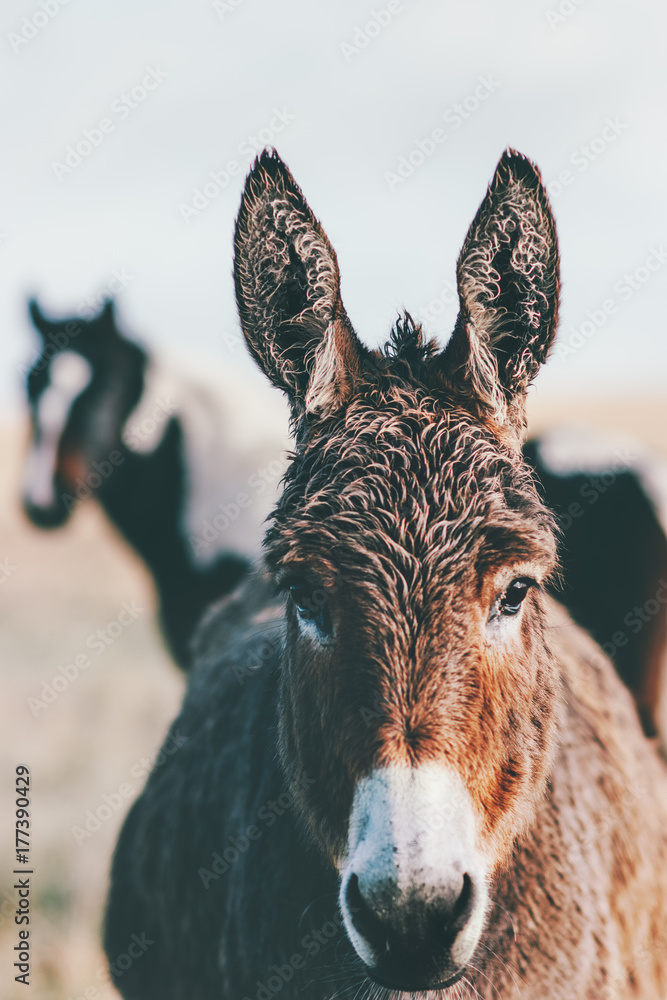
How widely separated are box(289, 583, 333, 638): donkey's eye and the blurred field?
11.2ft

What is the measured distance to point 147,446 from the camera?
797 cm

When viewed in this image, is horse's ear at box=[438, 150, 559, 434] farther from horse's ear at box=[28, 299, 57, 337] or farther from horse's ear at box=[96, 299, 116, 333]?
horse's ear at box=[28, 299, 57, 337]

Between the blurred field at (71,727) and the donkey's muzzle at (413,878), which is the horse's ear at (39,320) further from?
the donkey's muzzle at (413,878)

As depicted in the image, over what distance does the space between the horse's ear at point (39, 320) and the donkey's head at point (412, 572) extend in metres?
6.72

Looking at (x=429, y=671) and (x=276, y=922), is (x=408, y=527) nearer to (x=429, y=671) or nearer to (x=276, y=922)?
(x=429, y=671)

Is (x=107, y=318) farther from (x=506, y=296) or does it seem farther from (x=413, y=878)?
(x=413, y=878)

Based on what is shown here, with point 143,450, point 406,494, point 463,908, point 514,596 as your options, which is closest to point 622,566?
point 514,596

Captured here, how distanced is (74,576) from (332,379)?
19.1m

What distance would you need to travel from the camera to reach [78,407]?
318 inches

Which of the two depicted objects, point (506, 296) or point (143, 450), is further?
point (143, 450)

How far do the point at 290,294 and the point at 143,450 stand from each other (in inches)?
229

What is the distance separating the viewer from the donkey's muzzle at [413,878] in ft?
5.34

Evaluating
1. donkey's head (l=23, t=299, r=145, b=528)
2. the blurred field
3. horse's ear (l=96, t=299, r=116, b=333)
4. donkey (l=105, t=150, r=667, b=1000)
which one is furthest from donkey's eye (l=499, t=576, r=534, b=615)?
horse's ear (l=96, t=299, r=116, b=333)

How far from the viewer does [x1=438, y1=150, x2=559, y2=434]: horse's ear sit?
222cm
